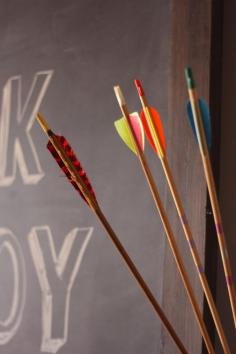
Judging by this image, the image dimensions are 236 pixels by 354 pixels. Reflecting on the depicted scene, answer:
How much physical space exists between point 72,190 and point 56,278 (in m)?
0.23

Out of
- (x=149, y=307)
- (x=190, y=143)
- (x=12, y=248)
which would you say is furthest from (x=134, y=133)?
(x=12, y=248)

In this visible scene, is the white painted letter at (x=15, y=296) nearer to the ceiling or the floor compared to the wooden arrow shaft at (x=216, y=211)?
nearer to the floor

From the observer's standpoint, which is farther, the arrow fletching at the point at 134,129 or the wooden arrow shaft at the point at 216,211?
the arrow fletching at the point at 134,129

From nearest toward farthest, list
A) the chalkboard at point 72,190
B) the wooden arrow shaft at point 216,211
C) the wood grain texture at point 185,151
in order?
the wooden arrow shaft at point 216,211
the wood grain texture at point 185,151
the chalkboard at point 72,190

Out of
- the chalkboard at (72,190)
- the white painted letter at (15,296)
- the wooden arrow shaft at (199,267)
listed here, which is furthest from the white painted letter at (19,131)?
the wooden arrow shaft at (199,267)

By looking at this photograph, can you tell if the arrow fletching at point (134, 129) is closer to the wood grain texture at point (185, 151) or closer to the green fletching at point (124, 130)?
the green fletching at point (124, 130)

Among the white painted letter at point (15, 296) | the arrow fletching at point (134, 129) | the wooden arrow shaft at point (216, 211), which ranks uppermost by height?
the arrow fletching at point (134, 129)

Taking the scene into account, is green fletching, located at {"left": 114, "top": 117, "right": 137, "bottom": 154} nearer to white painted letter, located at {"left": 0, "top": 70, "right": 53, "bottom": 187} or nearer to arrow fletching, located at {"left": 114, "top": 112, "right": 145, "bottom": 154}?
arrow fletching, located at {"left": 114, "top": 112, "right": 145, "bottom": 154}

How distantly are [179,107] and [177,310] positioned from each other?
467 millimetres

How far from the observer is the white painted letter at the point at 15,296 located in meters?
1.97

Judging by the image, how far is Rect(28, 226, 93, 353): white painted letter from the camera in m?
1.87

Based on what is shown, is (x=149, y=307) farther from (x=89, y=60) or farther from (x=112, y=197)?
(x=89, y=60)

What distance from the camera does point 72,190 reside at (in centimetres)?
194

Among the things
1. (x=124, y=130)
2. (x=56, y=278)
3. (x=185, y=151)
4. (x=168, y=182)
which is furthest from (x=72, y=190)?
(x=168, y=182)
